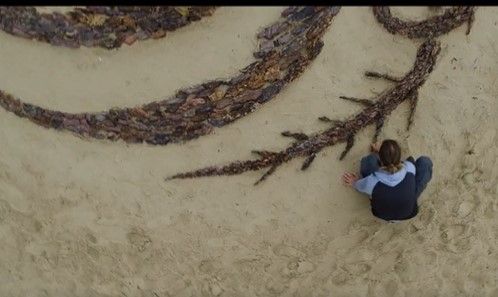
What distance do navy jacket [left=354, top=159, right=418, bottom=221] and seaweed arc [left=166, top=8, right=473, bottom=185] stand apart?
338 mm

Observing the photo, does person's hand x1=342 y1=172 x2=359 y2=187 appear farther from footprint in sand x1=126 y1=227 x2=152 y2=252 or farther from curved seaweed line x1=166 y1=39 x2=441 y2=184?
footprint in sand x1=126 y1=227 x2=152 y2=252

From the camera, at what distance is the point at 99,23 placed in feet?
13.6

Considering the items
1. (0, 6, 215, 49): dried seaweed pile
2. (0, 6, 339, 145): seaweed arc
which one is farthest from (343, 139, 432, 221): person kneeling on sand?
(0, 6, 215, 49): dried seaweed pile

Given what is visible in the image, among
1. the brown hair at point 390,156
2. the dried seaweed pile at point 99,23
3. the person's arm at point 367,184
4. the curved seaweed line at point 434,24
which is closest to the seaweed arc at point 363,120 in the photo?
the curved seaweed line at point 434,24

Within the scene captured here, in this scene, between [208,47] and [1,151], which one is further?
[1,151]

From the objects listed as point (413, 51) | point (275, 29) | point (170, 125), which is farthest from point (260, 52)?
point (413, 51)

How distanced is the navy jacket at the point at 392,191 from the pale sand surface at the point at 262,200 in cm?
27

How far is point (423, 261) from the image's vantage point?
15.1 feet

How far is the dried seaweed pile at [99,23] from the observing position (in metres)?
4.11

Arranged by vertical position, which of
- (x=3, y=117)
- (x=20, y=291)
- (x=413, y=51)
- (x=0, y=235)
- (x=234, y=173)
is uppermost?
(x=413, y=51)

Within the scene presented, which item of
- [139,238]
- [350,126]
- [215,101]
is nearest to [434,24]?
[350,126]

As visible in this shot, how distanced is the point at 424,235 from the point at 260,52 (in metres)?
1.71

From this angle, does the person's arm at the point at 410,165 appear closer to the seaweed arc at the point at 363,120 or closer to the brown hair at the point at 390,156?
the brown hair at the point at 390,156

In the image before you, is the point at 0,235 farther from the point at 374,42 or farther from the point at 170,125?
the point at 374,42
